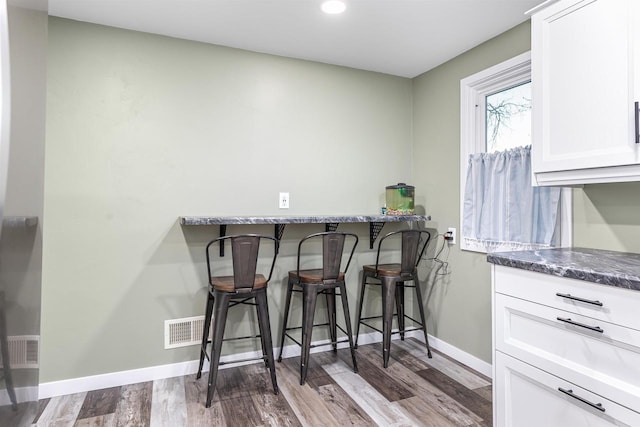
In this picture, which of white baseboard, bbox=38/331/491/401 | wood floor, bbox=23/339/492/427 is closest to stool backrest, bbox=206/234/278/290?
white baseboard, bbox=38/331/491/401

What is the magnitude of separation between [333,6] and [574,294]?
1.96 meters

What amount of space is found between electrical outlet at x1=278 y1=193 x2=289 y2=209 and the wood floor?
3.93 feet

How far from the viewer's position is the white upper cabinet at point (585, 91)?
4.96 feet

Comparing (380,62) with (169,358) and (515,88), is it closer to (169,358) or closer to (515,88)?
(515,88)

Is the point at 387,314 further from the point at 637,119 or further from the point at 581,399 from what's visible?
the point at 637,119

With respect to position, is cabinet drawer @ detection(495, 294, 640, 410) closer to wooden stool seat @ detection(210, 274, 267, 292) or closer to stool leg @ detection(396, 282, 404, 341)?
wooden stool seat @ detection(210, 274, 267, 292)

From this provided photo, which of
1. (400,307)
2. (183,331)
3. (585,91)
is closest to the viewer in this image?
(585,91)

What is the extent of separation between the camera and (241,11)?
227 cm

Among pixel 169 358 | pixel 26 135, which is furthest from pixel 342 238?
pixel 26 135

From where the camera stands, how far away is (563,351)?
143cm

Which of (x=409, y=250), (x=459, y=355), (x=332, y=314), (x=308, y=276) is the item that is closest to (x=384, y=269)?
(x=409, y=250)

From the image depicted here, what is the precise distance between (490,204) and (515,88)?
84 centimetres

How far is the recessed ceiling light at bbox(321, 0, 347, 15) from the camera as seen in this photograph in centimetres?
217

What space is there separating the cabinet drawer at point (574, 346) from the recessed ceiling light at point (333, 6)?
1.83m
